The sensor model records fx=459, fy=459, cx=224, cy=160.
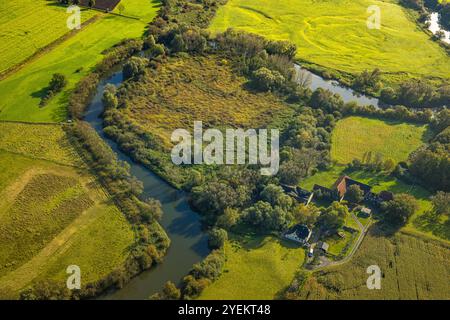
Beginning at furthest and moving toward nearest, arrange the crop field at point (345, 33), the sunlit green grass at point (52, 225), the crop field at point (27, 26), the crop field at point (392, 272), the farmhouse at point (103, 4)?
the farmhouse at point (103, 4)
the crop field at point (345, 33)
the crop field at point (27, 26)
the crop field at point (392, 272)
the sunlit green grass at point (52, 225)

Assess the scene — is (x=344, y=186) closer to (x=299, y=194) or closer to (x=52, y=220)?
(x=299, y=194)

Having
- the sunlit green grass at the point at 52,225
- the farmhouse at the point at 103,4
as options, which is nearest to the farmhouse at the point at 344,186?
the sunlit green grass at the point at 52,225

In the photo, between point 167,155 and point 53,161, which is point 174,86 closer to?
point 167,155

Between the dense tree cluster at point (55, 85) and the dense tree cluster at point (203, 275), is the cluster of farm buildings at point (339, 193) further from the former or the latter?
the dense tree cluster at point (55, 85)

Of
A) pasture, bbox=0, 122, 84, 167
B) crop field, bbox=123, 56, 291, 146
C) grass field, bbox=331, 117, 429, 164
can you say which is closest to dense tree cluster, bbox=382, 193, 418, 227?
grass field, bbox=331, 117, 429, 164

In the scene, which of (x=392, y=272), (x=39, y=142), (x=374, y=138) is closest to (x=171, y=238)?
(x=392, y=272)

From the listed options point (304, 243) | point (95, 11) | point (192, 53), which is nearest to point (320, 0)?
point (192, 53)

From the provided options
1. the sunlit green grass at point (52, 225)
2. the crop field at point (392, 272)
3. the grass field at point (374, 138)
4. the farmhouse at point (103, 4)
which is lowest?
the sunlit green grass at point (52, 225)
